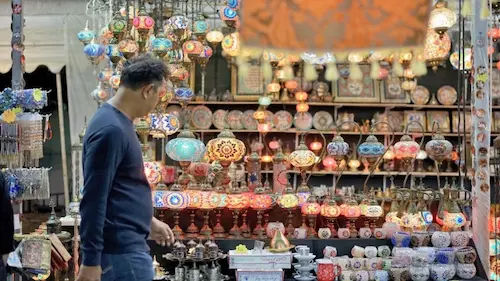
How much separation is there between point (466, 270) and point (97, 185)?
122 inches

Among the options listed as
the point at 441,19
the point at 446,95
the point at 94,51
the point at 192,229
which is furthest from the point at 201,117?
the point at 441,19

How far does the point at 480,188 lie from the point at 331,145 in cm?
102

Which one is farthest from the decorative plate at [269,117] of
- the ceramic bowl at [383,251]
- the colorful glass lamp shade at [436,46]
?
the ceramic bowl at [383,251]

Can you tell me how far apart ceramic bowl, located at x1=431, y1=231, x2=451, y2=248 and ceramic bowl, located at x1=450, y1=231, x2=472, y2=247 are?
0.11 ft

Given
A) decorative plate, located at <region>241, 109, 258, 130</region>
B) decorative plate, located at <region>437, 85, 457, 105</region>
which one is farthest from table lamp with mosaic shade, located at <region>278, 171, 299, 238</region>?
decorative plate, located at <region>437, 85, 457, 105</region>

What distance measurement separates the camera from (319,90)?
7949 mm

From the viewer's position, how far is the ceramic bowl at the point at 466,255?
4711 millimetres

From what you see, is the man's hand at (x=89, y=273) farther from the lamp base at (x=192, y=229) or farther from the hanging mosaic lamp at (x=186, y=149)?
the lamp base at (x=192, y=229)

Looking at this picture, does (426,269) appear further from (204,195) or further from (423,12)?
(423,12)

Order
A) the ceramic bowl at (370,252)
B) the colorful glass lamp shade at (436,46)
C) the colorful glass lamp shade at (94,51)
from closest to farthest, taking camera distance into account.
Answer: the ceramic bowl at (370,252) < the colorful glass lamp shade at (436,46) < the colorful glass lamp shade at (94,51)

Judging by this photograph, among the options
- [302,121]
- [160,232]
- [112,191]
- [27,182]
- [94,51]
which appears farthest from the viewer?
[302,121]

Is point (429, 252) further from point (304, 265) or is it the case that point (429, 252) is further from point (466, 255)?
point (304, 265)

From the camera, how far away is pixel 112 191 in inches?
92.7

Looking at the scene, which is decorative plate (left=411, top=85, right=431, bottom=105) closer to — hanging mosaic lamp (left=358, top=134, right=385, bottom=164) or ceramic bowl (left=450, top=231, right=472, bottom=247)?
hanging mosaic lamp (left=358, top=134, right=385, bottom=164)
